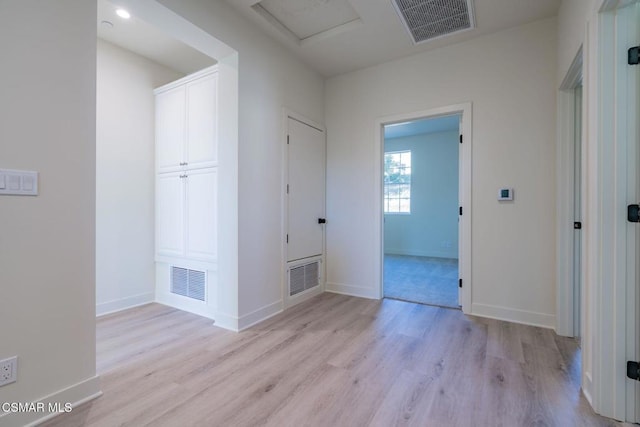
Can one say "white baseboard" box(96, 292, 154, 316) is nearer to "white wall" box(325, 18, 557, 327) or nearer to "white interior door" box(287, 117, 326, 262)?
"white interior door" box(287, 117, 326, 262)

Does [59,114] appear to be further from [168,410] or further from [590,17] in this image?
[590,17]

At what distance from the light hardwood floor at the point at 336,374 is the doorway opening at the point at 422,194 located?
311cm

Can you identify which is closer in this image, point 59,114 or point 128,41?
point 59,114

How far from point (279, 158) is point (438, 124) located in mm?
4337

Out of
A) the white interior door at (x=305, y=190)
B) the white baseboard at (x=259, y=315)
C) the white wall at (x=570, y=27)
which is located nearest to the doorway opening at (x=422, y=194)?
the white interior door at (x=305, y=190)

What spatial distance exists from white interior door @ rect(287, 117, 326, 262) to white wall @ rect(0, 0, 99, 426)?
1.88 meters

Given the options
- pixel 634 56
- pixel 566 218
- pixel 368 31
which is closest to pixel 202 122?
pixel 368 31

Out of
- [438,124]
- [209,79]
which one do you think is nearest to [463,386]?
[209,79]

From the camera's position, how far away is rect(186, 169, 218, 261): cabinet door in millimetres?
2861

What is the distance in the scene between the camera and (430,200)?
6770 mm

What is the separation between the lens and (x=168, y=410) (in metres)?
1.53

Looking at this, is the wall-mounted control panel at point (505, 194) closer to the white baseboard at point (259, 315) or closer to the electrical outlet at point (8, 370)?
the white baseboard at point (259, 315)

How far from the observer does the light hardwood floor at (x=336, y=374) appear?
149 centimetres

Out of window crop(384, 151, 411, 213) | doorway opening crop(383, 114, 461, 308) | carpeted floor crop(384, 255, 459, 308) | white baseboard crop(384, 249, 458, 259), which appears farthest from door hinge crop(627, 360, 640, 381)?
window crop(384, 151, 411, 213)
